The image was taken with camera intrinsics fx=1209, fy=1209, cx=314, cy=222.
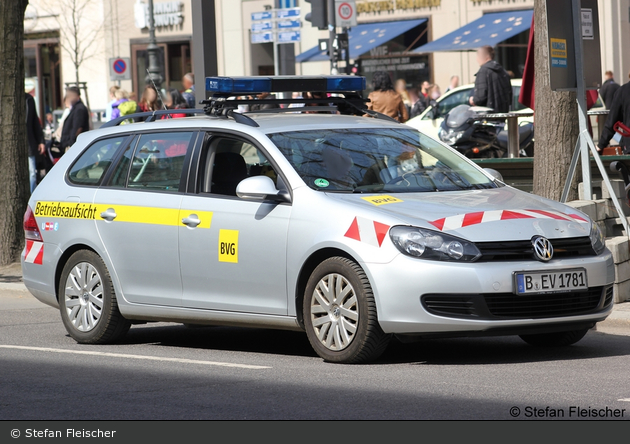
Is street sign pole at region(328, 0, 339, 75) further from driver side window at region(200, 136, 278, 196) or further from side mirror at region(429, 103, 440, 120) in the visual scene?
driver side window at region(200, 136, 278, 196)

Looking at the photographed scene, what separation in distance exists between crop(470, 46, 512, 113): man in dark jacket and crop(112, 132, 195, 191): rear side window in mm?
8789

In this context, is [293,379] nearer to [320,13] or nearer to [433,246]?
[433,246]

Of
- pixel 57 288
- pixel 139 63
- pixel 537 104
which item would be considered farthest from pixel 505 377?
pixel 139 63

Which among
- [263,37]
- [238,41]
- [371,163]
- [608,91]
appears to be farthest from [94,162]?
[238,41]

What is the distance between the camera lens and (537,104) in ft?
36.6

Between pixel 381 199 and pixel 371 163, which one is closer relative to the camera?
pixel 381 199

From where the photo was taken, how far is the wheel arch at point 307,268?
729cm

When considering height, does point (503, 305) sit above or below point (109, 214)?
below

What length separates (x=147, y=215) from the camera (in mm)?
8359

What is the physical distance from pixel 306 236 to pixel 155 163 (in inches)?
67.2

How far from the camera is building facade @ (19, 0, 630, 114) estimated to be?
3256 centimetres

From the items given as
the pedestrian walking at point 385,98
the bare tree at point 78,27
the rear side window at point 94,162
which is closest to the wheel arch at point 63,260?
the rear side window at point 94,162

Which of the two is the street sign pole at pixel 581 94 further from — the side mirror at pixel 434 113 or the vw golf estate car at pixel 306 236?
the side mirror at pixel 434 113

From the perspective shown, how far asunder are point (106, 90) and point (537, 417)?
3766 centimetres
